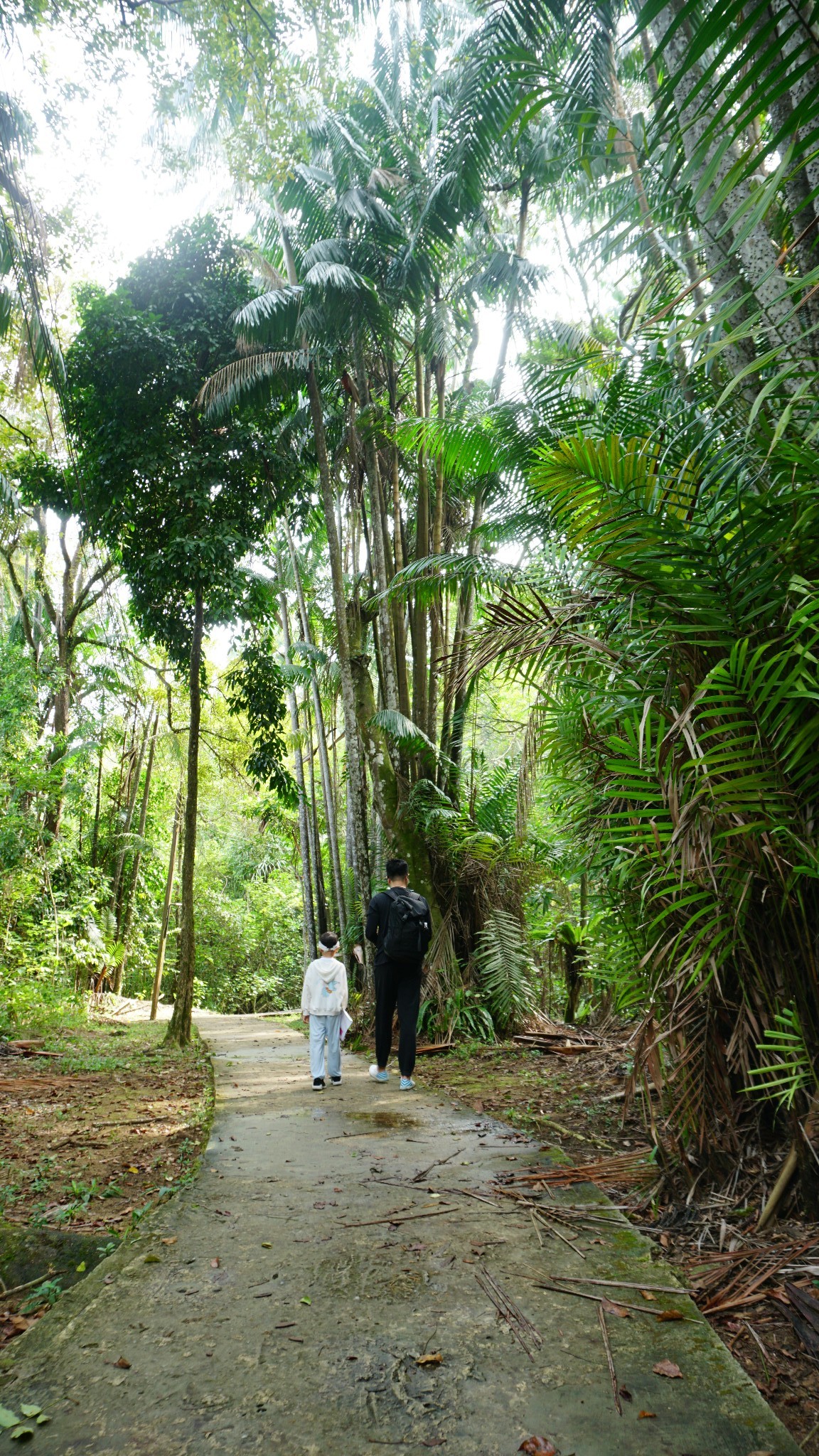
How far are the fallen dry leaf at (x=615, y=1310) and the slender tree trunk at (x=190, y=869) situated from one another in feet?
23.9

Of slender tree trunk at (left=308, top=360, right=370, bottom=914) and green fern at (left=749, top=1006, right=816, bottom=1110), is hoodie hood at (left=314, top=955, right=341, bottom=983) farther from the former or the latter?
green fern at (left=749, top=1006, right=816, bottom=1110)

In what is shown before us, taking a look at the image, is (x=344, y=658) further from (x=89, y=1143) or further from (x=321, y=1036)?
(x=89, y=1143)

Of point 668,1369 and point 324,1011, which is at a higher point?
point 324,1011

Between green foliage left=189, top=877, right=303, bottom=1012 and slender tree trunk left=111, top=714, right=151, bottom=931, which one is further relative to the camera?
green foliage left=189, top=877, right=303, bottom=1012

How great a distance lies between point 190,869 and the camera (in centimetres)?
924

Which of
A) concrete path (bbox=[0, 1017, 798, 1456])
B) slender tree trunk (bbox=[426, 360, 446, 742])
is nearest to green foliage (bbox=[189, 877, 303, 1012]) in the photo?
slender tree trunk (bbox=[426, 360, 446, 742])

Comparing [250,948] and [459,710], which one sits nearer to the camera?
[459,710]

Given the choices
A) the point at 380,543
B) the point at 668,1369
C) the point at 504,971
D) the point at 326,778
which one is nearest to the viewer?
the point at 668,1369

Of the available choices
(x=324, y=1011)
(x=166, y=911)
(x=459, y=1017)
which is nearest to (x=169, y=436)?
(x=324, y=1011)

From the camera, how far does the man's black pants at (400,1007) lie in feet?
19.5

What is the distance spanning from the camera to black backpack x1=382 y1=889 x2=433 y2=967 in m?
6.02

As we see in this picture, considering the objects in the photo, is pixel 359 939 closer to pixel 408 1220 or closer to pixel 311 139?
pixel 408 1220

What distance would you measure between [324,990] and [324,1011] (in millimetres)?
158

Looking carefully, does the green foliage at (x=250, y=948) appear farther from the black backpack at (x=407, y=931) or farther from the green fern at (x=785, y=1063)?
the green fern at (x=785, y=1063)
